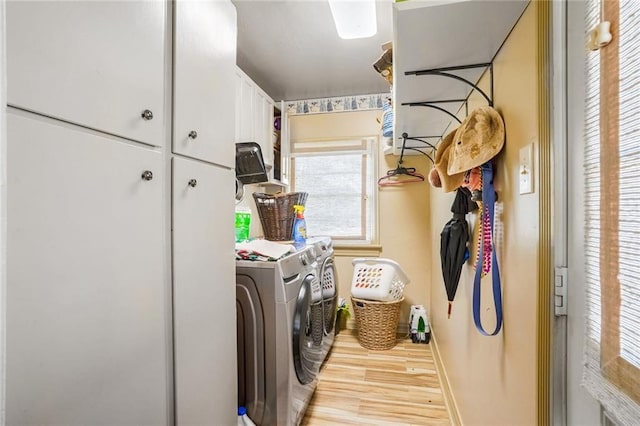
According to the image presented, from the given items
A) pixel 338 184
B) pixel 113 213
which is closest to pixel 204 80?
pixel 113 213

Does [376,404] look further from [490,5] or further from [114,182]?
[490,5]

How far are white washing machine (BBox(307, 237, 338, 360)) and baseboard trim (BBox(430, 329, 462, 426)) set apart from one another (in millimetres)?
832

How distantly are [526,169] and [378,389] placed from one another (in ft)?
5.95

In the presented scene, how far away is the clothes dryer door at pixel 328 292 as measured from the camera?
228 cm

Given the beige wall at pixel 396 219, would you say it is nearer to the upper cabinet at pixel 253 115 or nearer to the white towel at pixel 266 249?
the upper cabinet at pixel 253 115

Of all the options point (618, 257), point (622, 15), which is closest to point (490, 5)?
point (622, 15)

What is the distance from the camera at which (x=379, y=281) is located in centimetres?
266

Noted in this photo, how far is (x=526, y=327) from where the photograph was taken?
82 cm

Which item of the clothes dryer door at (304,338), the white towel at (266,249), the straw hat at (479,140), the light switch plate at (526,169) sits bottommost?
the clothes dryer door at (304,338)

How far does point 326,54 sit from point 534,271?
208cm

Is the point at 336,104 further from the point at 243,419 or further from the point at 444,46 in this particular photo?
the point at 243,419

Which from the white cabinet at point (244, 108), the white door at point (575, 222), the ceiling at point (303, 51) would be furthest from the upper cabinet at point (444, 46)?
the white cabinet at point (244, 108)

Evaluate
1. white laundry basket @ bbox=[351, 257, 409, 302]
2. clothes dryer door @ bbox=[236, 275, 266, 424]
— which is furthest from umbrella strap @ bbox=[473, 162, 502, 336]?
white laundry basket @ bbox=[351, 257, 409, 302]

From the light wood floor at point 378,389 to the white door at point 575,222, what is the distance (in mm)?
1301
